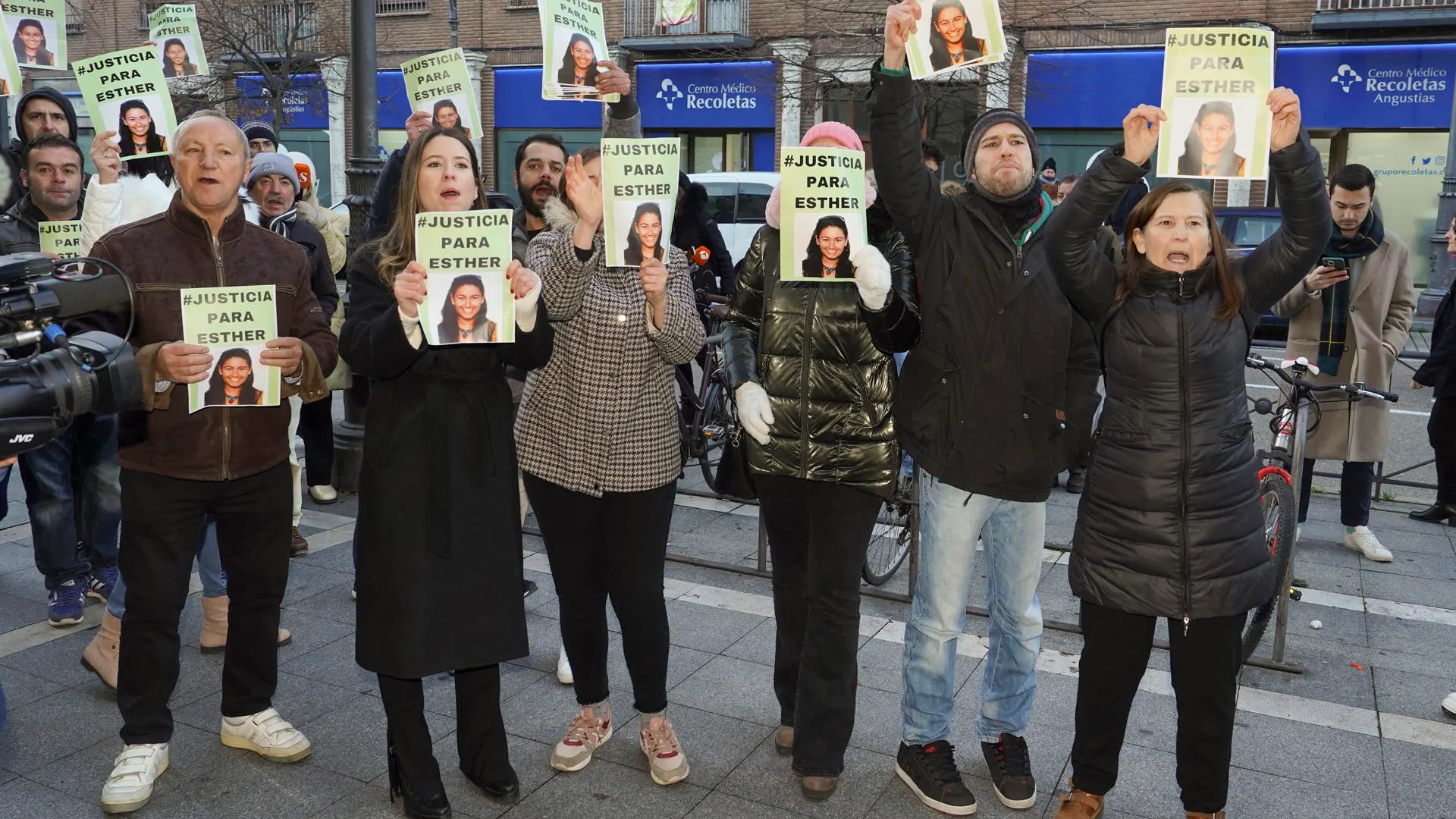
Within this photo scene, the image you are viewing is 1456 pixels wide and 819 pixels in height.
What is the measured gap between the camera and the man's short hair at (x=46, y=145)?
199 inches

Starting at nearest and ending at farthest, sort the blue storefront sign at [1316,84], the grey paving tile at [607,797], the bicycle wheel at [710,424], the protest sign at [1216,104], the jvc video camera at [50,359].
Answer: the jvc video camera at [50,359]
the protest sign at [1216,104]
the grey paving tile at [607,797]
the bicycle wheel at [710,424]
the blue storefront sign at [1316,84]

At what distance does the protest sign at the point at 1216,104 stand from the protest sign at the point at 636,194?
51.2 inches

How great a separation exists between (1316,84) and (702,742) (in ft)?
64.3

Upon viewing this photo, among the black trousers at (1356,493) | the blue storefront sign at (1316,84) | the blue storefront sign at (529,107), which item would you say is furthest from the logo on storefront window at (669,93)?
the black trousers at (1356,493)

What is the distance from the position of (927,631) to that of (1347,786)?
144cm

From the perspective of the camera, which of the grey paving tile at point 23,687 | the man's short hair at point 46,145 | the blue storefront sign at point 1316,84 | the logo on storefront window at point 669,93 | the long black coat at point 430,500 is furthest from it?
the logo on storefront window at point 669,93

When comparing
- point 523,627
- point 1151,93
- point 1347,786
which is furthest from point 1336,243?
point 1151,93

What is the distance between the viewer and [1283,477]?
498 cm

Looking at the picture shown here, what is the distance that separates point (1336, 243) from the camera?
19.8 feet

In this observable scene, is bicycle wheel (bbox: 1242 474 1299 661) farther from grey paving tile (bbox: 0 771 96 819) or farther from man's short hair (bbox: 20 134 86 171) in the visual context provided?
man's short hair (bbox: 20 134 86 171)

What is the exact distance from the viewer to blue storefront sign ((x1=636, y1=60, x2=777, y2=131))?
24109 millimetres

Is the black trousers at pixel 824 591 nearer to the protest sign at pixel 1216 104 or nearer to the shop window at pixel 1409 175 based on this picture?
the protest sign at pixel 1216 104

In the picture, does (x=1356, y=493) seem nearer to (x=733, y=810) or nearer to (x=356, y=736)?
(x=733, y=810)

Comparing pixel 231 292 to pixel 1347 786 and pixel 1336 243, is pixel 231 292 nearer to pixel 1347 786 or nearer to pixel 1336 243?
pixel 1347 786
